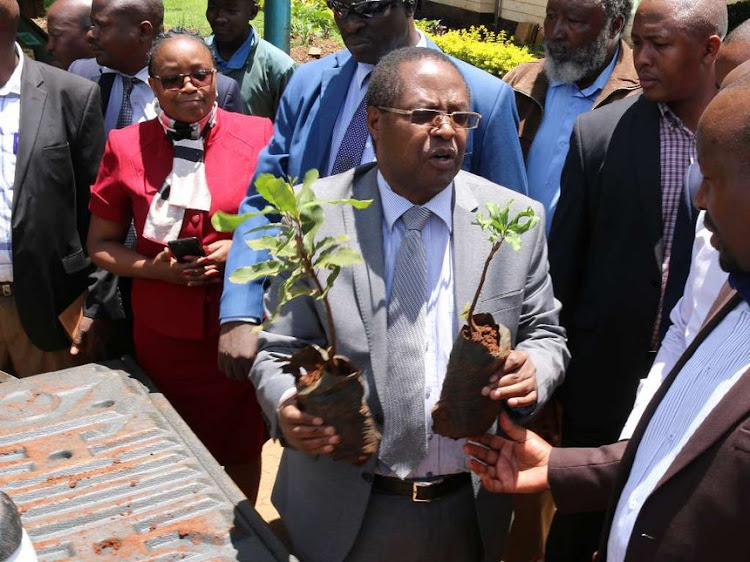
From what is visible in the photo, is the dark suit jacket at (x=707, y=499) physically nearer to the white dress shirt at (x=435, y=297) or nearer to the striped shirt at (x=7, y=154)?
the white dress shirt at (x=435, y=297)

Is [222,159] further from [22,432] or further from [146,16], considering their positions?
[146,16]

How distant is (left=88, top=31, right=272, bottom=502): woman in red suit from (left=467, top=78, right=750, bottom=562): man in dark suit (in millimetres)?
1961

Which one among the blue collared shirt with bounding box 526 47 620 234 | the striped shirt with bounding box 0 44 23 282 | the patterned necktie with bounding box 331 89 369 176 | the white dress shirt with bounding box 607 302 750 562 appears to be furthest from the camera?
the blue collared shirt with bounding box 526 47 620 234

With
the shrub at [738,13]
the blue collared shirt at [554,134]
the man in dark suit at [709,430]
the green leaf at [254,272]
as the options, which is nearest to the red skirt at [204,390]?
the blue collared shirt at [554,134]

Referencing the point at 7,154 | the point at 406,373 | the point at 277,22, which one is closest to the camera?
the point at 406,373

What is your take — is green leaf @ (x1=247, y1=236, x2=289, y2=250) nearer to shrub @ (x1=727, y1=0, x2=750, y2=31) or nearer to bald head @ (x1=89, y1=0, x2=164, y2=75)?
bald head @ (x1=89, y1=0, x2=164, y2=75)

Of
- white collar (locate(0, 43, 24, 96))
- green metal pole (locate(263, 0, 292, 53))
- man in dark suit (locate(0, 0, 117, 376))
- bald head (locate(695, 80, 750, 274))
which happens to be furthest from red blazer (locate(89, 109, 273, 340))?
green metal pole (locate(263, 0, 292, 53))

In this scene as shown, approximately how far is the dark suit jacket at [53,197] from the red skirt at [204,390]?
0.42 m

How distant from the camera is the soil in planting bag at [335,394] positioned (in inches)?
81.0

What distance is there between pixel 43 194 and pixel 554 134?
7.80ft

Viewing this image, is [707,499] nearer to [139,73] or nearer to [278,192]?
[278,192]

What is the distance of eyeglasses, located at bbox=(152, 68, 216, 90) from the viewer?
3.53 meters

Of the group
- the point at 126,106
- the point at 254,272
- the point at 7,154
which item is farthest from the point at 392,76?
the point at 126,106

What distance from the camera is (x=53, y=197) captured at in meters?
3.90
